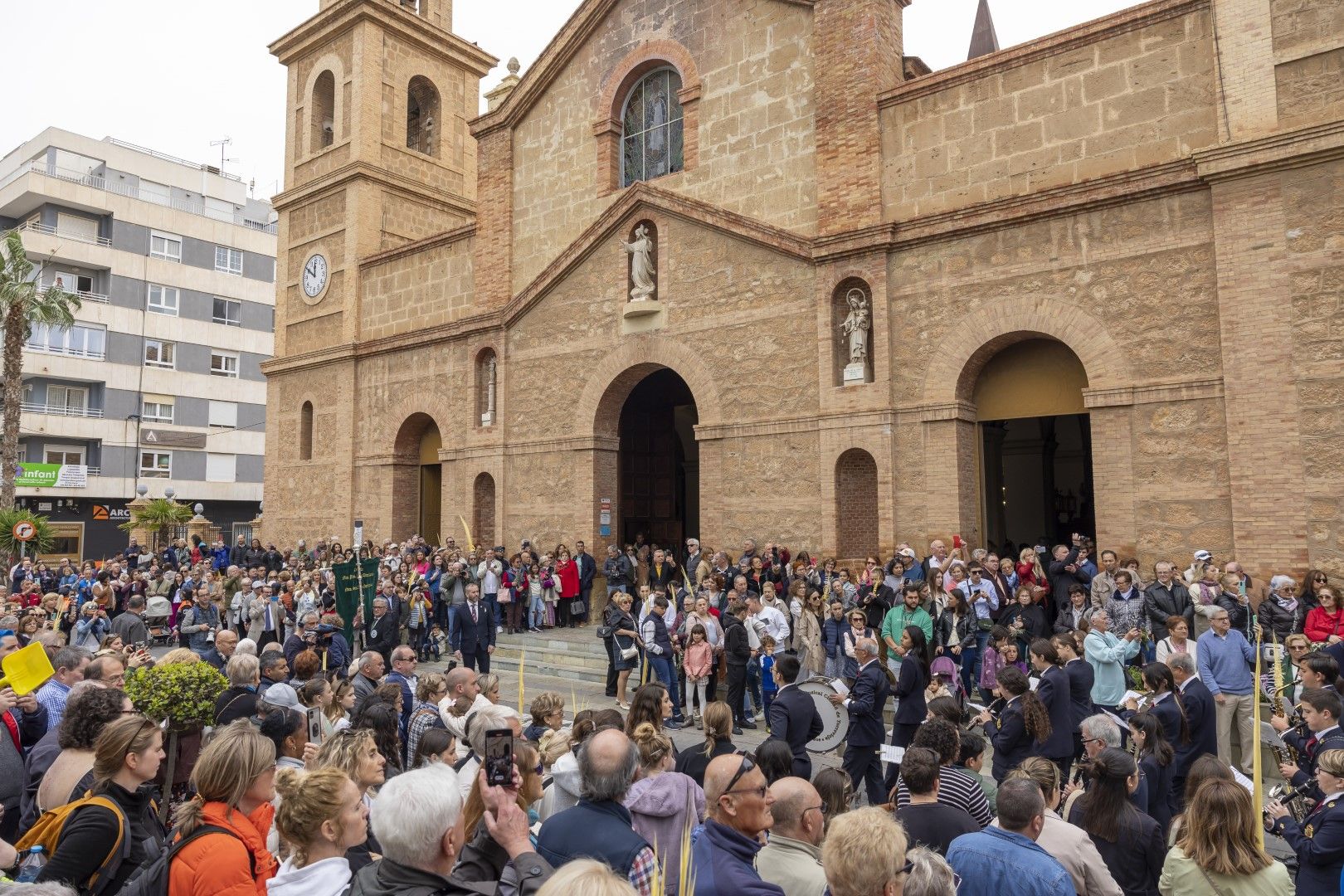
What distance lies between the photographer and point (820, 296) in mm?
16984

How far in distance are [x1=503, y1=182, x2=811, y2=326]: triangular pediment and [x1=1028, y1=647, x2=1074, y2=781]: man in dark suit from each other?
10.8 meters

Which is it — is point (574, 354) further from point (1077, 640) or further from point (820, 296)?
point (1077, 640)

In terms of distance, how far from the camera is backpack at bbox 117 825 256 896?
11.5ft

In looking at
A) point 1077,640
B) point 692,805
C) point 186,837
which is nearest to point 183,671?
point 186,837

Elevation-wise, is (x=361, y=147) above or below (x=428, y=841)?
above

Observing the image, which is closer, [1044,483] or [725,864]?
[725,864]

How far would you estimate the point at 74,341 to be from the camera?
4038 centimetres

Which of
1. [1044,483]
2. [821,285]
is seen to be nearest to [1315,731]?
[821,285]

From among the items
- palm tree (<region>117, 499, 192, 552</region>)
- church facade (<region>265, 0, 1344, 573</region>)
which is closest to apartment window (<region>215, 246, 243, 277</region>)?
palm tree (<region>117, 499, 192, 552</region>)

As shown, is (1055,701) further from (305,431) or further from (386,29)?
(386,29)

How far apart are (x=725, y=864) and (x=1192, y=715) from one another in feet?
17.9

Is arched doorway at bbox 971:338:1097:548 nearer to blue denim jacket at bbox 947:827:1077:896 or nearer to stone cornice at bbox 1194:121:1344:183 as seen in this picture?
stone cornice at bbox 1194:121:1344:183

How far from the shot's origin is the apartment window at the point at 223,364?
4538 cm

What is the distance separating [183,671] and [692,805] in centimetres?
329
